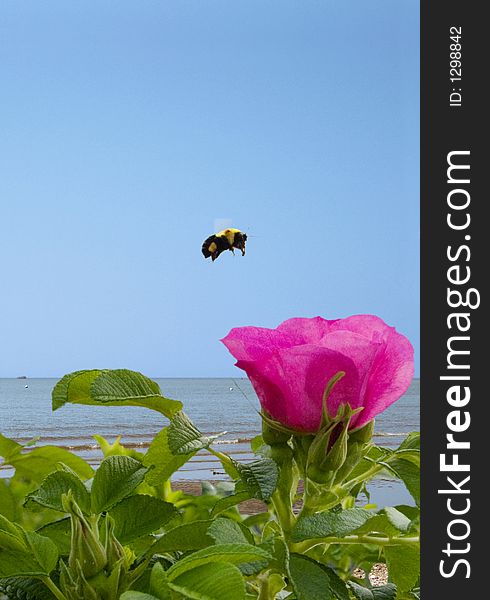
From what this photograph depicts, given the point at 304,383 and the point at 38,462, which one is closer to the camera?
the point at 304,383

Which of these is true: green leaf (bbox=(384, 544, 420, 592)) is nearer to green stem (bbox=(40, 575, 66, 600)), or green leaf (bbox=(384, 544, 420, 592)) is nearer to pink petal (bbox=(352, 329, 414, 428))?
pink petal (bbox=(352, 329, 414, 428))

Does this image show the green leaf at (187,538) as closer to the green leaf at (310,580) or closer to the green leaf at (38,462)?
the green leaf at (310,580)

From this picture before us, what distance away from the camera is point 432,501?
0.38 metres

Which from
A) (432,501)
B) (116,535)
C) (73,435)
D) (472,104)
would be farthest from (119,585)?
(73,435)

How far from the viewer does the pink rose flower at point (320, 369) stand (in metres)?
0.40

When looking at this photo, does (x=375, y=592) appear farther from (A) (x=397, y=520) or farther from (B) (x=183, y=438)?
(B) (x=183, y=438)

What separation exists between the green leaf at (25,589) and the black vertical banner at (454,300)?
18 centimetres

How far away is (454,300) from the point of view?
0.39 metres

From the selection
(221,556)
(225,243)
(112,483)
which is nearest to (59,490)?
(112,483)

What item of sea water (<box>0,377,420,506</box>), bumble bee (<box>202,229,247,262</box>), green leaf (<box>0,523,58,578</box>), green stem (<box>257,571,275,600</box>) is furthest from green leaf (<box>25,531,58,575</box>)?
sea water (<box>0,377,420,506</box>)

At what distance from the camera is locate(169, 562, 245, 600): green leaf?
29 centimetres

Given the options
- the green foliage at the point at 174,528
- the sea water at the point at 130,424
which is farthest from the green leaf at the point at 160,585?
the sea water at the point at 130,424

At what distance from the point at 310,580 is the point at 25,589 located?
5.4 inches

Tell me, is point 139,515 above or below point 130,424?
above
